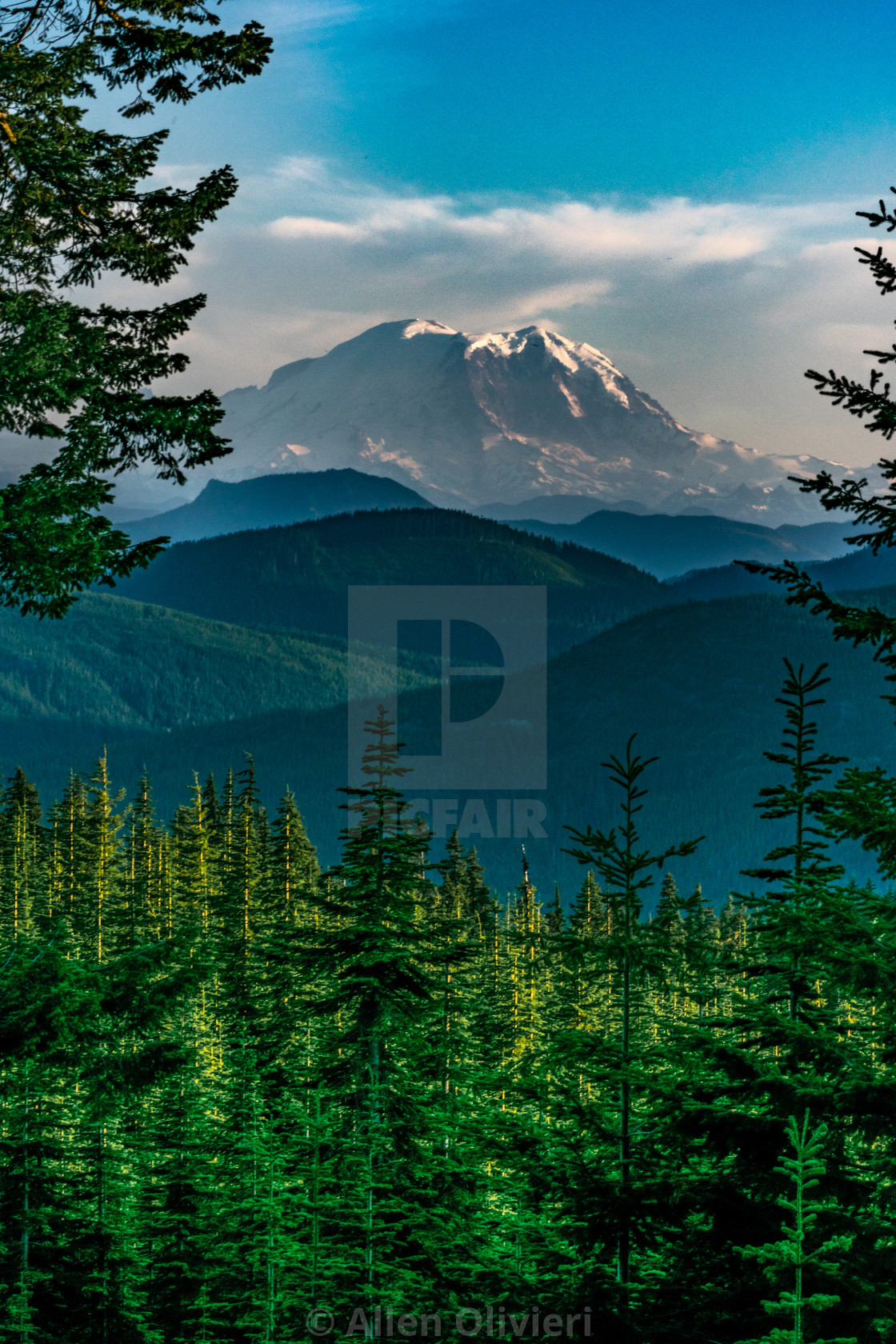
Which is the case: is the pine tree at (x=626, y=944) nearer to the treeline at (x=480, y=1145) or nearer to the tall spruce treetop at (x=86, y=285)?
the treeline at (x=480, y=1145)

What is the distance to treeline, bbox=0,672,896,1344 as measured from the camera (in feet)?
30.2

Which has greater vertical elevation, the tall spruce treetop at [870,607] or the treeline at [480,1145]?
the tall spruce treetop at [870,607]

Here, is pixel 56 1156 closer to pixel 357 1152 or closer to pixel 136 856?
Result: pixel 357 1152

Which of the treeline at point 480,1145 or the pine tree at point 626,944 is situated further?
the pine tree at point 626,944

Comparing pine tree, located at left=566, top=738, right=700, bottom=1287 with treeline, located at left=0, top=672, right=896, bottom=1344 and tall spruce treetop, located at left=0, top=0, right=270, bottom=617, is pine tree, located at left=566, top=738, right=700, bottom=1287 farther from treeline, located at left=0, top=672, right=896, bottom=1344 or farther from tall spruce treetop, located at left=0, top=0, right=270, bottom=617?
tall spruce treetop, located at left=0, top=0, right=270, bottom=617

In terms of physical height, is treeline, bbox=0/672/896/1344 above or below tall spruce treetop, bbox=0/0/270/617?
below

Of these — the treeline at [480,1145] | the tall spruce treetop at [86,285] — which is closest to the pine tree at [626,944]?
the treeline at [480,1145]

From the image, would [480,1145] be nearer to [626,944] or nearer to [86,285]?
[626,944]

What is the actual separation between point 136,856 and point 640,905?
181 feet

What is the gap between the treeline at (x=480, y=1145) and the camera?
362 inches

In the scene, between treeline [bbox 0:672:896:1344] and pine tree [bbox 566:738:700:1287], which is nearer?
treeline [bbox 0:672:896:1344]

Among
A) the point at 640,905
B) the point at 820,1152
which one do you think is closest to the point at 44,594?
the point at 640,905

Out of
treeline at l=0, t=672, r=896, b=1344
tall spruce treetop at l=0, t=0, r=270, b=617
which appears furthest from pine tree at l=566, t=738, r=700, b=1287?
tall spruce treetop at l=0, t=0, r=270, b=617

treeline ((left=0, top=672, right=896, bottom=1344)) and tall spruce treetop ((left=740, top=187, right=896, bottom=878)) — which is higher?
tall spruce treetop ((left=740, top=187, right=896, bottom=878))
